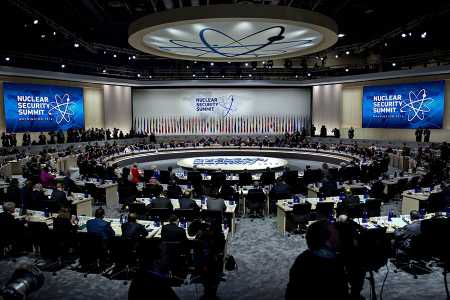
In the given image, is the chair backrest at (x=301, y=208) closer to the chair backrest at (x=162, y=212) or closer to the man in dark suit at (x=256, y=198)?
the man in dark suit at (x=256, y=198)

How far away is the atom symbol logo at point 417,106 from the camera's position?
2192 cm

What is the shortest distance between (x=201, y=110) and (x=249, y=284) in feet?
79.1

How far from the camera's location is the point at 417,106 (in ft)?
73.3

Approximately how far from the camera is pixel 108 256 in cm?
705

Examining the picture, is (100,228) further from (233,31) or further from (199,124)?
(199,124)

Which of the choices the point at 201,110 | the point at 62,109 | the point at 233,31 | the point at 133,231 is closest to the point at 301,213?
the point at 133,231

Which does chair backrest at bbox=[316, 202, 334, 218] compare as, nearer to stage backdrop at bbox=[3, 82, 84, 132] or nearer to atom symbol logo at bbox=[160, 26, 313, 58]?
atom symbol logo at bbox=[160, 26, 313, 58]

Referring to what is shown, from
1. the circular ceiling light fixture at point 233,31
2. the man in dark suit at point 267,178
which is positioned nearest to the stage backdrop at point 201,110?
the circular ceiling light fixture at point 233,31

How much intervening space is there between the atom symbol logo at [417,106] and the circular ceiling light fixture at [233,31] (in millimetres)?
11115

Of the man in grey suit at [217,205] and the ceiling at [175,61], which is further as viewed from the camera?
the ceiling at [175,61]

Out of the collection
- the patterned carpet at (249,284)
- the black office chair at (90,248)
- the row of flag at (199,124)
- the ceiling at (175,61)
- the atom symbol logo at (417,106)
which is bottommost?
the patterned carpet at (249,284)

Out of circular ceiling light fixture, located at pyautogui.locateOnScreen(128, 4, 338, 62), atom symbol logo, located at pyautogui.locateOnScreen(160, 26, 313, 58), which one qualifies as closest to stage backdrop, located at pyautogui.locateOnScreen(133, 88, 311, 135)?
atom symbol logo, located at pyautogui.locateOnScreen(160, 26, 313, 58)

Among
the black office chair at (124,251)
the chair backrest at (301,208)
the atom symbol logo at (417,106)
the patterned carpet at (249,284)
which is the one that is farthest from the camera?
the atom symbol logo at (417,106)

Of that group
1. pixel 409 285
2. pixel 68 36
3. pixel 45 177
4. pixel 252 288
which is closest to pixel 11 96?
pixel 68 36
